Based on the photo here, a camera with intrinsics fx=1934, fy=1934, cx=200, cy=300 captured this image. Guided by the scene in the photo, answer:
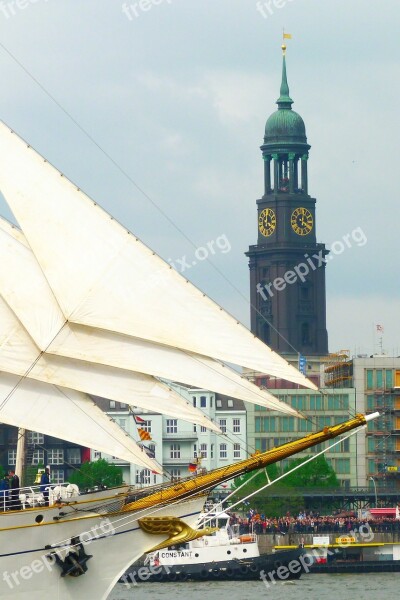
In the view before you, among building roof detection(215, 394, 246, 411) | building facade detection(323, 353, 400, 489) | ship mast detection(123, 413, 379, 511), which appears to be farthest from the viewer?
building roof detection(215, 394, 246, 411)

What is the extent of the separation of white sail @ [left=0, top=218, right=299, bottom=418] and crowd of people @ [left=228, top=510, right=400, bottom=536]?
48397 mm

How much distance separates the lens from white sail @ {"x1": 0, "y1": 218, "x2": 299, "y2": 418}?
52.8 m

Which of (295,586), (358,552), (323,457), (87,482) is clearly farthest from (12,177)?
(323,457)

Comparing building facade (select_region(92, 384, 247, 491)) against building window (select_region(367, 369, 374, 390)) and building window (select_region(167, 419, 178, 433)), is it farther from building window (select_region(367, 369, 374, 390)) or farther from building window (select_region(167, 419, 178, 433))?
building window (select_region(367, 369, 374, 390))

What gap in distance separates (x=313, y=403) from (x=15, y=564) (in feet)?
299

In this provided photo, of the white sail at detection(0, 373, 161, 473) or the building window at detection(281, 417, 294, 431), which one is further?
the building window at detection(281, 417, 294, 431)

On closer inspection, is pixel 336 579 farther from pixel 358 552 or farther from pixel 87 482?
pixel 87 482

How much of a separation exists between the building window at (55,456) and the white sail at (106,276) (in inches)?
3749

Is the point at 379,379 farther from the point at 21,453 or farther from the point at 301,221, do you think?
the point at 21,453

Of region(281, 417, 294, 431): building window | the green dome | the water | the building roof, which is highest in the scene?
the green dome

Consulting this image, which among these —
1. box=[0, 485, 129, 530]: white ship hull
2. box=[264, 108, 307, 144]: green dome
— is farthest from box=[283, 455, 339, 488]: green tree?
box=[0, 485, 129, 530]: white ship hull

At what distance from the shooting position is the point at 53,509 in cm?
5422

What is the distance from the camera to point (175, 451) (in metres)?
161

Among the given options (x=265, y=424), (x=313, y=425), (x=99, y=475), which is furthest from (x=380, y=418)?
(x=99, y=475)
